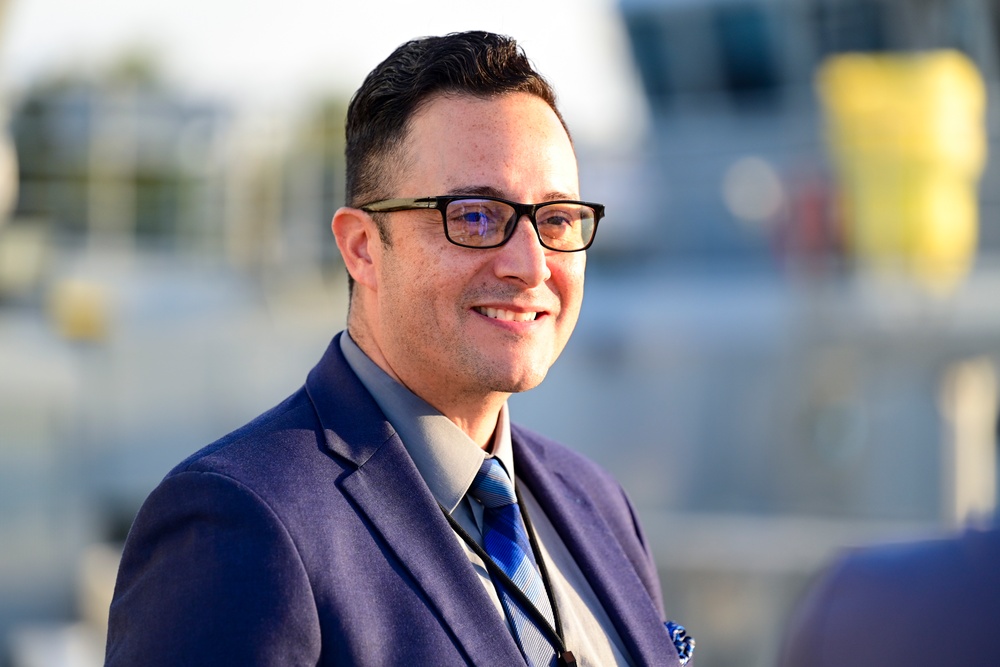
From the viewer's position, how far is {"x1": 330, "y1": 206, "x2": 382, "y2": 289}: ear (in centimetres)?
220

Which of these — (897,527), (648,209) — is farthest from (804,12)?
(897,527)

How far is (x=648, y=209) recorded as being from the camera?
1595 cm

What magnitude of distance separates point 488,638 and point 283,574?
35 cm

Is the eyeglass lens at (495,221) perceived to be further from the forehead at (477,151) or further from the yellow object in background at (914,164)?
the yellow object in background at (914,164)

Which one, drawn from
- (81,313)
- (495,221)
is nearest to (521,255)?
(495,221)

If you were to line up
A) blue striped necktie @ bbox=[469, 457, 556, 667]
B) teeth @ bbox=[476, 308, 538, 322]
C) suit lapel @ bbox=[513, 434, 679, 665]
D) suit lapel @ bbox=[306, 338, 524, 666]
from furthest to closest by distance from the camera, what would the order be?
suit lapel @ bbox=[513, 434, 679, 665] < teeth @ bbox=[476, 308, 538, 322] < blue striped necktie @ bbox=[469, 457, 556, 667] < suit lapel @ bbox=[306, 338, 524, 666]

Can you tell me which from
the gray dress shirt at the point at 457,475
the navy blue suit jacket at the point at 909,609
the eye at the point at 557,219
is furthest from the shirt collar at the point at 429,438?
the navy blue suit jacket at the point at 909,609

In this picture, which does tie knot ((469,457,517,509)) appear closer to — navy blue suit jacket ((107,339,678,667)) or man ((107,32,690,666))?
man ((107,32,690,666))

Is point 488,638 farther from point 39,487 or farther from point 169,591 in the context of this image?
point 39,487

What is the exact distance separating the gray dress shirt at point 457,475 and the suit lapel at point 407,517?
5 cm

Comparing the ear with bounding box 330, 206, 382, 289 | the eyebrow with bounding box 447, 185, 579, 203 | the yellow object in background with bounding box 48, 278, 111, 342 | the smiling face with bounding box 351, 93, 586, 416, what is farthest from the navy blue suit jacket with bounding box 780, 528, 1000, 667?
the yellow object in background with bounding box 48, 278, 111, 342

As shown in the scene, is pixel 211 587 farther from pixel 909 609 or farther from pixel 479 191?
pixel 909 609

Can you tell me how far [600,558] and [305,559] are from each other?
2.42 ft

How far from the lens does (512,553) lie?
210 cm
